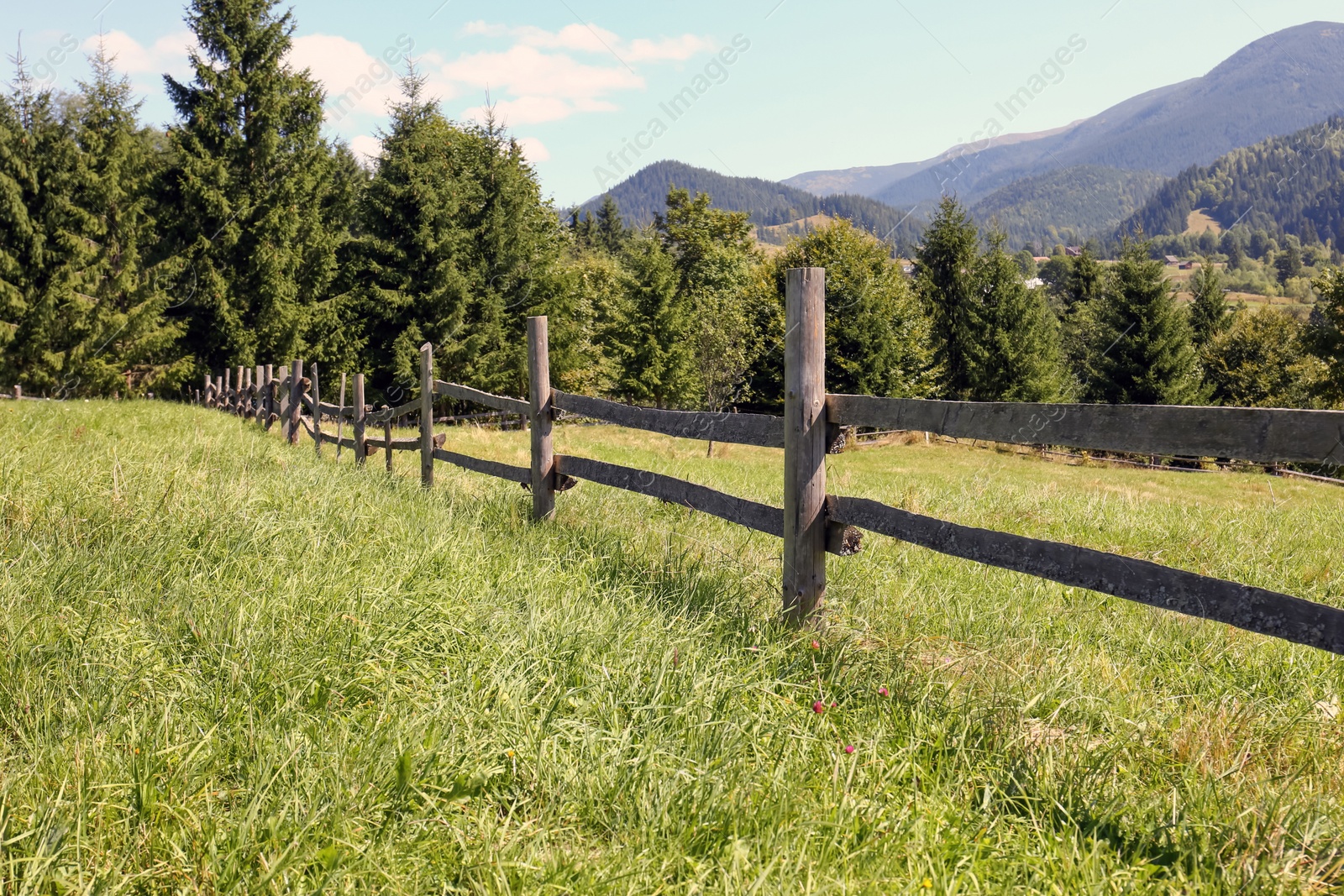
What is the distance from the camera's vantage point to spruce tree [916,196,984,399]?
4131cm

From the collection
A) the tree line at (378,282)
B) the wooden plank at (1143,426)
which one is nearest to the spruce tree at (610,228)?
the tree line at (378,282)

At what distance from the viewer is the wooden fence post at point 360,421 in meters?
11.7

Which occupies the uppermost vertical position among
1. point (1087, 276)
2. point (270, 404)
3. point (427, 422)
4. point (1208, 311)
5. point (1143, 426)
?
point (1087, 276)

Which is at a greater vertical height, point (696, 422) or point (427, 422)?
point (696, 422)

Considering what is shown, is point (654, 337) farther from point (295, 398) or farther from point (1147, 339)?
point (1147, 339)

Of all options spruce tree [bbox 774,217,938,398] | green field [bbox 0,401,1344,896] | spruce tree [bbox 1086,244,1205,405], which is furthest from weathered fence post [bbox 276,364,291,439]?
spruce tree [bbox 1086,244,1205,405]

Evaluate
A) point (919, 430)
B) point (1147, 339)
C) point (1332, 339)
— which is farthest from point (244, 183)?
point (1332, 339)

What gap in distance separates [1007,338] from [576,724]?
41.7m

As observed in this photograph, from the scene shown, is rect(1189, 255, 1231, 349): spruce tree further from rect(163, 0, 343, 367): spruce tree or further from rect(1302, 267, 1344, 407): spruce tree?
rect(163, 0, 343, 367): spruce tree

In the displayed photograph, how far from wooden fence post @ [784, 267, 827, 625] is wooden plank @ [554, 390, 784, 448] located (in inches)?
8.4

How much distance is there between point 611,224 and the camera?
83250mm

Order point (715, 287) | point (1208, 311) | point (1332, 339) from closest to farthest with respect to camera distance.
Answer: point (1332, 339)
point (1208, 311)
point (715, 287)

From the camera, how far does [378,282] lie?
33.9 metres

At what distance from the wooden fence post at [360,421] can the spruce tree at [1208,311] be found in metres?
47.9
